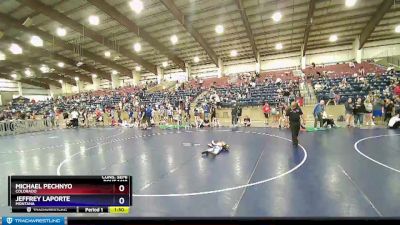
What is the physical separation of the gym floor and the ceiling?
492 inches

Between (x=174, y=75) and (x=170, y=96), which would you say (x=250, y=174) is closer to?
(x=170, y=96)

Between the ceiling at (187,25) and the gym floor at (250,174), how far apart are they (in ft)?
41.0

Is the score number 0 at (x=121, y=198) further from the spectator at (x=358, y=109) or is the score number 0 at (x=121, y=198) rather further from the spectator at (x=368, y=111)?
the spectator at (x=368, y=111)

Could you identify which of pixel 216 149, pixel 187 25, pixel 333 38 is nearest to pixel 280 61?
pixel 333 38

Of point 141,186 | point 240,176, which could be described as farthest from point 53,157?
point 240,176

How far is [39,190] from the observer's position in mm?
2234

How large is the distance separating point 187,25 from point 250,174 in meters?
18.4

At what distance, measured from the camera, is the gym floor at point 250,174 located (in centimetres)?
409

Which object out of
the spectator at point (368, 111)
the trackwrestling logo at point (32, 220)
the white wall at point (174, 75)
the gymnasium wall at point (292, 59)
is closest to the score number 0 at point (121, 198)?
the trackwrestling logo at point (32, 220)

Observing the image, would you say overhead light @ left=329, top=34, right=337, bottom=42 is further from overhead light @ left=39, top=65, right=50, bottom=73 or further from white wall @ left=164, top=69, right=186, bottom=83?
overhead light @ left=39, top=65, right=50, bottom=73

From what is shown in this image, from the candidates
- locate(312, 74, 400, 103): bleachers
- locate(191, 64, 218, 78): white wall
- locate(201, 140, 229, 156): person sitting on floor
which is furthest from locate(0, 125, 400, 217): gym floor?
locate(191, 64, 218, 78): white wall

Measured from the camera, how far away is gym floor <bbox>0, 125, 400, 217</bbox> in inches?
161

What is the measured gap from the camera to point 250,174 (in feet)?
19.5
